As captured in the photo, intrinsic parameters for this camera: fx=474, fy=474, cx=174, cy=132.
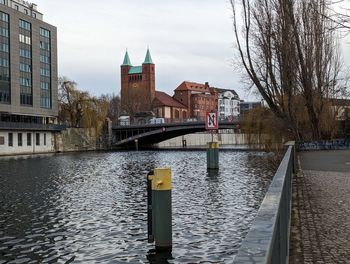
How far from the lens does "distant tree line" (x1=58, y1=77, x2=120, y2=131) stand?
7894cm

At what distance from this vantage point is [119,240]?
37.4 ft

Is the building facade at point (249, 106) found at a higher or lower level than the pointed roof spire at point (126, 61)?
lower

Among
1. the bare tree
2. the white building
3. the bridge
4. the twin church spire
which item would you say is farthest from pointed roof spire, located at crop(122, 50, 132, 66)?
the bare tree

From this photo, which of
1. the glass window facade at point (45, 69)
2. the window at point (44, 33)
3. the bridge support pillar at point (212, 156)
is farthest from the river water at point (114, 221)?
the window at point (44, 33)

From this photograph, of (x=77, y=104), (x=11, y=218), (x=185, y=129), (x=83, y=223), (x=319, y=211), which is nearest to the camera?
(x=319, y=211)

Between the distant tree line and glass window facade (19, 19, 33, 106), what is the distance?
799 centimetres

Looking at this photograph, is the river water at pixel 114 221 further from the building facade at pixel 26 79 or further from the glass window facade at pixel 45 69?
the glass window facade at pixel 45 69

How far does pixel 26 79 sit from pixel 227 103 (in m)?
118

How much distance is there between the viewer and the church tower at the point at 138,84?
4866 inches

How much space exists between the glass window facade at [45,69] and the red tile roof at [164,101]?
6340 centimetres

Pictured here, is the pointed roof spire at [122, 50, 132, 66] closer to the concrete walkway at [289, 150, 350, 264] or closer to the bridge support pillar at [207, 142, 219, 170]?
the bridge support pillar at [207, 142, 219, 170]

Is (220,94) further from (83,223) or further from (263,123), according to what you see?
(83,223)

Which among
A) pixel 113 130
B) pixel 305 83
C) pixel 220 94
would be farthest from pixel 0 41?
pixel 220 94

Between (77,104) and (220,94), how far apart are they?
106281 millimetres
